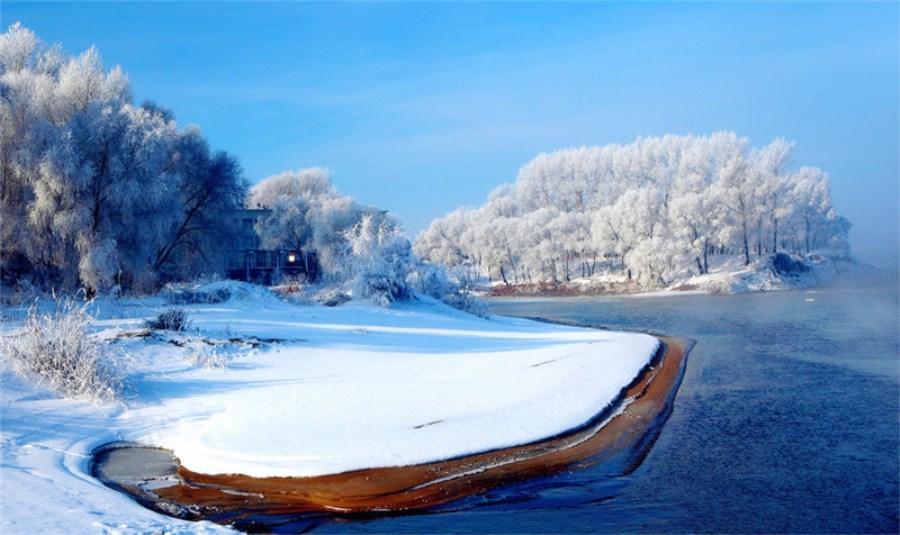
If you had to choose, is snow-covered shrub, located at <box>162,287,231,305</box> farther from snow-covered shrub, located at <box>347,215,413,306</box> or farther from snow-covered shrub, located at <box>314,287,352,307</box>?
snow-covered shrub, located at <box>347,215,413,306</box>

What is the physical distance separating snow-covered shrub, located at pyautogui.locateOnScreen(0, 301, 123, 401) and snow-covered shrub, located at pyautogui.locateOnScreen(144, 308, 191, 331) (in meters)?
4.32

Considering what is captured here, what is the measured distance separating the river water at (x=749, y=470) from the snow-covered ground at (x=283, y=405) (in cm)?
160

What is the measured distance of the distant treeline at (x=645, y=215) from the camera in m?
66.1

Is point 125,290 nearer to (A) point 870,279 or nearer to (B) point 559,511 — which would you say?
(B) point 559,511

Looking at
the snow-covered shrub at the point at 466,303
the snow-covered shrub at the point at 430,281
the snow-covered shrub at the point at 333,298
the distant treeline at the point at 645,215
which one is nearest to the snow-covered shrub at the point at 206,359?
the snow-covered shrub at the point at 333,298

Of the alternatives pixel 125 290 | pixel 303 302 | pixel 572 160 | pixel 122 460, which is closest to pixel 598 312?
pixel 303 302

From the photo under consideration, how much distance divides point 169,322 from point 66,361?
5114 millimetres

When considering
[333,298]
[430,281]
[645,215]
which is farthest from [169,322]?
[645,215]

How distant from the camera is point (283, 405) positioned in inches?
486

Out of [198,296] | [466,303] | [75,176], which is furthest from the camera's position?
[466,303]

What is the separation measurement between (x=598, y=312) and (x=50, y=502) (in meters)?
38.2

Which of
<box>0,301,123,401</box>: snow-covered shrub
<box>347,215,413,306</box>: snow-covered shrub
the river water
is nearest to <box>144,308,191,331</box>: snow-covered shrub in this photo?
<box>0,301,123,401</box>: snow-covered shrub

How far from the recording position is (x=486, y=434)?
10.9m

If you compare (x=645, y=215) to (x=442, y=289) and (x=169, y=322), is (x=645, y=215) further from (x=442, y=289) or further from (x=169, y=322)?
(x=169, y=322)
